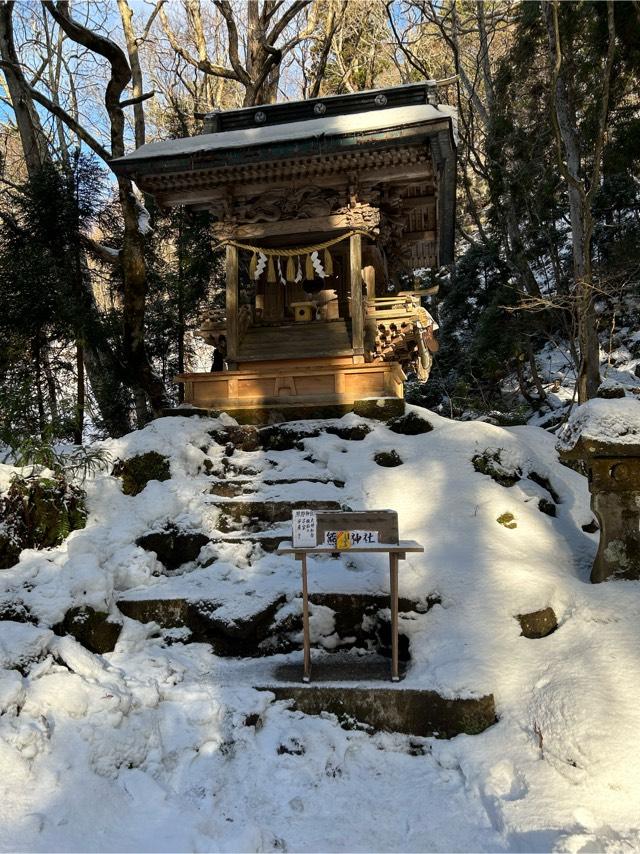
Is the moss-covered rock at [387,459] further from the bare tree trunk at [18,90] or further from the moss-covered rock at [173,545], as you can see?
the bare tree trunk at [18,90]

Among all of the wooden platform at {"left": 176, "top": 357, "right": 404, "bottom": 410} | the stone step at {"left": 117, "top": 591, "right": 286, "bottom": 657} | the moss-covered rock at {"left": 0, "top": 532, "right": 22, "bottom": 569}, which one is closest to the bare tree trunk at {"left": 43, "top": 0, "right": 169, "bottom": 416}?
the wooden platform at {"left": 176, "top": 357, "right": 404, "bottom": 410}

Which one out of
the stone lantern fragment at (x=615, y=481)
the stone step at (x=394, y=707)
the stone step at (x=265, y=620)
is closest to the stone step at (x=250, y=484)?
the stone step at (x=265, y=620)

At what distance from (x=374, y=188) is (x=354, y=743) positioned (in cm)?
848

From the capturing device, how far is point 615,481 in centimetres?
432

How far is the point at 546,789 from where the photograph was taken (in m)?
2.80

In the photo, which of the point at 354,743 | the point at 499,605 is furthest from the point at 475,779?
the point at 499,605

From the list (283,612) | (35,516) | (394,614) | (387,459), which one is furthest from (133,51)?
(394,614)

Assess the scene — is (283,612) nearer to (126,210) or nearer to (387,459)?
A: (387,459)

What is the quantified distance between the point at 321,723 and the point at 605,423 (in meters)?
3.03

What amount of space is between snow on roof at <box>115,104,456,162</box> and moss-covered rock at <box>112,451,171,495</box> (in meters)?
5.14

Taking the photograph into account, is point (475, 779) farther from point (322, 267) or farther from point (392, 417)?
point (322, 267)

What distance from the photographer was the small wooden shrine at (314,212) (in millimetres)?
8344

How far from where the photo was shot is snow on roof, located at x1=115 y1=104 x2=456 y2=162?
26.5 feet

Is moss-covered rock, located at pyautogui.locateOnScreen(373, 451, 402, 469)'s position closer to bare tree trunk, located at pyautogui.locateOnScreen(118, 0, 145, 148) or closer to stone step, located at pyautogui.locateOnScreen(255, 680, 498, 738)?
stone step, located at pyautogui.locateOnScreen(255, 680, 498, 738)
